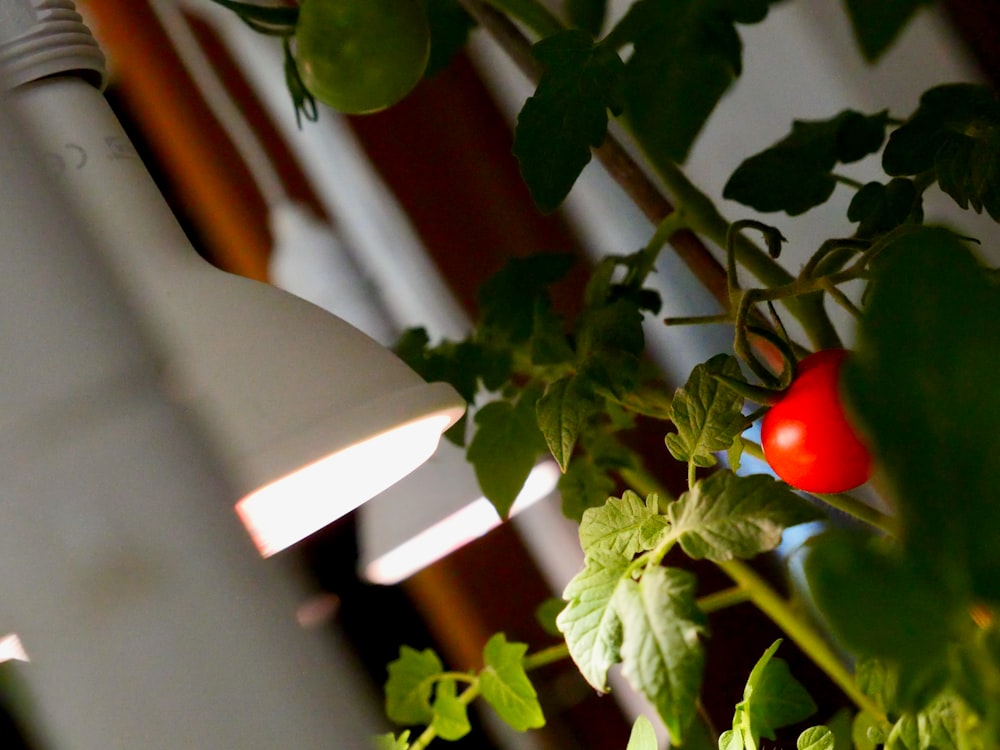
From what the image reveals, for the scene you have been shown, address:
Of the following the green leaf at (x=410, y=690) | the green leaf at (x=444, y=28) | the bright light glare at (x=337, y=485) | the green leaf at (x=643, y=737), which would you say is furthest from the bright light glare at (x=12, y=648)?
the green leaf at (x=444, y=28)

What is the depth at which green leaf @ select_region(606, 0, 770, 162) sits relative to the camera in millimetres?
364

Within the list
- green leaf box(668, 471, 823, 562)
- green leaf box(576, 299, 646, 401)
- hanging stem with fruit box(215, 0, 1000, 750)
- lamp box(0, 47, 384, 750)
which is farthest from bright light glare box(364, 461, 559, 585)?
lamp box(0, 47, 384, 750)

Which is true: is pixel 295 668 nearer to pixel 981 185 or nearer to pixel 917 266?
pixel 917 266

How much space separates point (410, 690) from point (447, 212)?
70cm

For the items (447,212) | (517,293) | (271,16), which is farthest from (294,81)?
(447,212)

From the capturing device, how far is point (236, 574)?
0.59ft

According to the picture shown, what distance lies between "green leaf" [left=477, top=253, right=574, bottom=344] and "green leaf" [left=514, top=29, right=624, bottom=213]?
0.16 meters

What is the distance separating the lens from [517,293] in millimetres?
543

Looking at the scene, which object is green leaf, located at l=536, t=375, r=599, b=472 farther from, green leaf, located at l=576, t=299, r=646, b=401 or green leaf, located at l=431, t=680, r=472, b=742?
green leaf, located at l=431, t=680, r=472, b=742

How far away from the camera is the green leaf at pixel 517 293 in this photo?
1.75 feet

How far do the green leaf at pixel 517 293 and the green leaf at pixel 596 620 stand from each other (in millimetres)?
235

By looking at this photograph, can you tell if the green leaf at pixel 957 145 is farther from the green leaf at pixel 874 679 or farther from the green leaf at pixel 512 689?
the green leaf at pixel 512 689

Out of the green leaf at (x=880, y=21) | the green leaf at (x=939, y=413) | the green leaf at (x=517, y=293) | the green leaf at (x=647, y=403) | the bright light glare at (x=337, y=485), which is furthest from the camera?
the green leaf at (x=517, y=293)

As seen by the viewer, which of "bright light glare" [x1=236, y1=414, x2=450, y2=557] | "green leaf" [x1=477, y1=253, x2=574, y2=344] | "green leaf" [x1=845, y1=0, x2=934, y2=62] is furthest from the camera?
"green leaf" [x1=477, y1=253, x2=574, y2=344]
